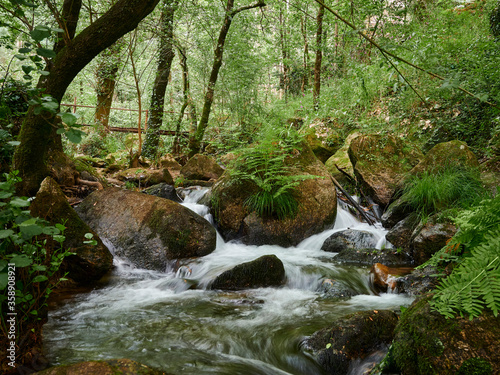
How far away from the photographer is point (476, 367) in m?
1.89

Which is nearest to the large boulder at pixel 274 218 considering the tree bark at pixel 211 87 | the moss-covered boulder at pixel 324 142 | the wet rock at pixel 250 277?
the wet rock at pixel 250 277

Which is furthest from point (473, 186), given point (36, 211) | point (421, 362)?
point (36, 211)

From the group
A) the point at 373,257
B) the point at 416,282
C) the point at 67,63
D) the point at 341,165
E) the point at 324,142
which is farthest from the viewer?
the point at 324,142

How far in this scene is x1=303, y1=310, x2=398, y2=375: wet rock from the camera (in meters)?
2.72

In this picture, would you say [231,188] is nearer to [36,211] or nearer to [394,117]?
[36,211]

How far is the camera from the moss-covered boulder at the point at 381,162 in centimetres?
751

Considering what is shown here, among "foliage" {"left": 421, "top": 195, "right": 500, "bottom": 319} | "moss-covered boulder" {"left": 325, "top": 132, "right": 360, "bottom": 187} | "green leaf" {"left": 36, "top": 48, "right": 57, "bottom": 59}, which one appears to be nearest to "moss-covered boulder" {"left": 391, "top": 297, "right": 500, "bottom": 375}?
"foliage" {"left": 421, "top": 195, "right": 500, "bottom": 319}

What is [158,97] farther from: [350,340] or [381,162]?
[350,340]

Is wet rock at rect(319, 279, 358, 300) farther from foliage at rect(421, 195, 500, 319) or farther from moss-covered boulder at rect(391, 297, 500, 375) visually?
foliage at rect(421, 195, 500, 319)

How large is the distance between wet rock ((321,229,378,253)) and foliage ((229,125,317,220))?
0.86 m

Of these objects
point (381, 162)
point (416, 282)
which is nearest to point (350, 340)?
point (416, 282)

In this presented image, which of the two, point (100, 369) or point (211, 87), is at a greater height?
point (211, 87)

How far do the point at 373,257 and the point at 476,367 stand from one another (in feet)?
11.9

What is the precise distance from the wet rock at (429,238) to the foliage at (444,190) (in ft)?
2.05
